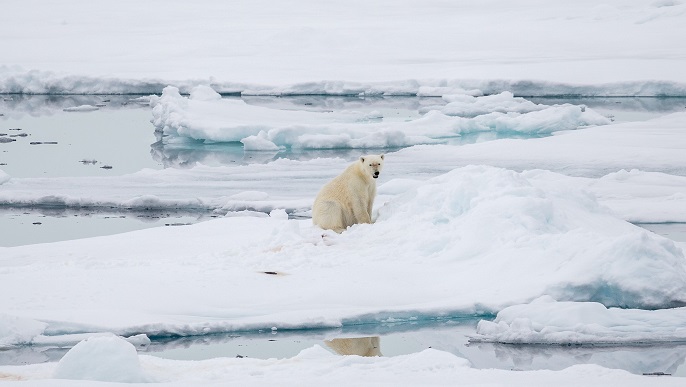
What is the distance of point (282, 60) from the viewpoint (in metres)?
21.1

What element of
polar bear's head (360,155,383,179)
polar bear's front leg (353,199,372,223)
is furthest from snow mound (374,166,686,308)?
polar bear's head (360,155,383,179)

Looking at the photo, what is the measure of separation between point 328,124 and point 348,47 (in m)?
9.32

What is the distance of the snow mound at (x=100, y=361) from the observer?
3.63m

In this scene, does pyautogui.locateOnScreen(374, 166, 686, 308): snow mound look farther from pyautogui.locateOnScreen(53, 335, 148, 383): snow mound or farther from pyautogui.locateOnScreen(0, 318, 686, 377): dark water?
pyautogui.locateOnScreen(53, 335, 148, 383): snow mound

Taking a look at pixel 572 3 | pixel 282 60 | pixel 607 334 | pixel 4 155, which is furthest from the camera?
pixel 572 3

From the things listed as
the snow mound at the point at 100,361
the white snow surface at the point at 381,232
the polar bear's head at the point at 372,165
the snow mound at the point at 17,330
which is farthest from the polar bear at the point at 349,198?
the snow mound at the point at 100,361

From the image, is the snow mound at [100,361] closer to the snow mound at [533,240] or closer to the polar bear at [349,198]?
the snow mound at [533,240]

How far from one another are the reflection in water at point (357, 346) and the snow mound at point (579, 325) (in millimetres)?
484

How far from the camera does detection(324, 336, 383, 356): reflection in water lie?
4524 millimetres

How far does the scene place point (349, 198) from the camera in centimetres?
654

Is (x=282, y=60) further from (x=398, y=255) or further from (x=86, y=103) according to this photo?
(x=398, y=255)

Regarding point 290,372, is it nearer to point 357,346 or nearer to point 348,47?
point 357,346

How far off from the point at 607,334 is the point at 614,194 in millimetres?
4397

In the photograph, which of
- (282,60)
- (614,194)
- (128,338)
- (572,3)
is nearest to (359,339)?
(128,338)
